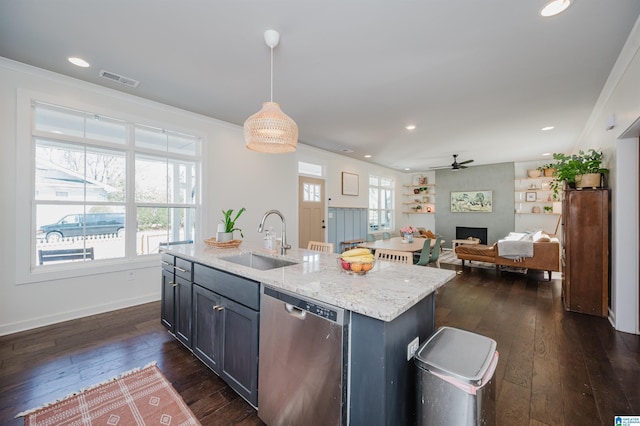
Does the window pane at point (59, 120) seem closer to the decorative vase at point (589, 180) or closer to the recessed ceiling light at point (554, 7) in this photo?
the recessed ceiling light at point (554, 7)

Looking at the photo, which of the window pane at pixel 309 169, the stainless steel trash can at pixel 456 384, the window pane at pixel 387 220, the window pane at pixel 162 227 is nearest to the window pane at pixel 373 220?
the window pane at pixel 387 220

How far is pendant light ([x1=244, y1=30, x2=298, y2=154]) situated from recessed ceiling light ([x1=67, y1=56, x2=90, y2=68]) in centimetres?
195

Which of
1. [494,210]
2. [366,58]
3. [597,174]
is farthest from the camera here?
[494,210]

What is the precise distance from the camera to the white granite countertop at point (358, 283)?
112 cm

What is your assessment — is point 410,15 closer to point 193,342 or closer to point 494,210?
point 193,342

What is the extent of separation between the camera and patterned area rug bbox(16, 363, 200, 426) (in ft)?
5.18

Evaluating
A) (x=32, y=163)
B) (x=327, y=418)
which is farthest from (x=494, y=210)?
(x=32, y=163)

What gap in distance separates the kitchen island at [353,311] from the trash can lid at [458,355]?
89 mm

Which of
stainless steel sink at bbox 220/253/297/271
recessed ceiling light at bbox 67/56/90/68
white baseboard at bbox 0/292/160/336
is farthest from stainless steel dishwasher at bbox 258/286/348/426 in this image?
recessed ceiling light at bbox 67/56/90/68

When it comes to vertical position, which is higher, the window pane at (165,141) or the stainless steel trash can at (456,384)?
the window pane at (165,141)

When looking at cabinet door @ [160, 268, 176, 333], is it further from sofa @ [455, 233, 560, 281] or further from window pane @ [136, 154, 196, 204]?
sofa @ [455, 233, 560, 281]

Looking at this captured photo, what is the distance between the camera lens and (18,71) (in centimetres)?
267

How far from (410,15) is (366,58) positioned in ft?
1.97

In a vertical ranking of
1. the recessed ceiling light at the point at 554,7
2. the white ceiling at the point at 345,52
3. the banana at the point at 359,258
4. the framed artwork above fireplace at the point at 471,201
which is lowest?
the banana at the point at 359,258
